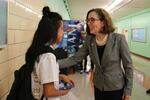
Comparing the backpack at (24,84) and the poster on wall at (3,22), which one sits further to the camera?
the poster on wall at (3,22)

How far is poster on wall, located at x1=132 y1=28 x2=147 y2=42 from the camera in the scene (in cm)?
1314

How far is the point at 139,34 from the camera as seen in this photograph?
45.8 feet

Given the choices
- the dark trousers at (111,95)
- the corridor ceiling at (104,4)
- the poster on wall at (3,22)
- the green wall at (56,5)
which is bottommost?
the dark trousers at (111,95)

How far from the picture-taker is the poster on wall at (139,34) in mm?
13141

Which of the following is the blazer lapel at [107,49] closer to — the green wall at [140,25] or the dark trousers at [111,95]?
the dark trousers at [111,95]

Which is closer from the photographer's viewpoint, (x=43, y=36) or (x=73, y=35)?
(x=43, y=36)

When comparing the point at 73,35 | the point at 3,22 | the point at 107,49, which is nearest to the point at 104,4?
the point at 73,35

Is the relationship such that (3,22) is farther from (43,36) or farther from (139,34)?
(139,34)

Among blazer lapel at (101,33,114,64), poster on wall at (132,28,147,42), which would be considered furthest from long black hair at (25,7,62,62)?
poster on wall at (132,28,147,42)

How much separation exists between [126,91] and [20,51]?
1294 mm

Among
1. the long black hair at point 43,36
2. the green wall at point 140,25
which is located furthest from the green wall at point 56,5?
the green wall at point 140,25

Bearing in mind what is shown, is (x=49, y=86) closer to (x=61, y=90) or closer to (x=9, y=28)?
(x=61, y=90)

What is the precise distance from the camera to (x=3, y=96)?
6.59 feet

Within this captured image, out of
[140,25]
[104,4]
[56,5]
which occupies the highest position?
[104,4]
